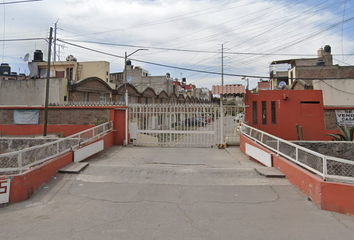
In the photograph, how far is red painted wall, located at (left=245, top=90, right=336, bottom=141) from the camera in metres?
11.6

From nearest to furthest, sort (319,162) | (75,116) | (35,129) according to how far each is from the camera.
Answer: (319,162) → (75,116) → (35,129)

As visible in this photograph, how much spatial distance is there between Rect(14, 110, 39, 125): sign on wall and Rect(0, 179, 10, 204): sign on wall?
9221 mm

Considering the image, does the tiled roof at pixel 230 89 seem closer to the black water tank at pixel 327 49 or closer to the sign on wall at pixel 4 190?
the sign on wall at pixel 4 190

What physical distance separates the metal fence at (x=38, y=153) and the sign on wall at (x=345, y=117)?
441 inches

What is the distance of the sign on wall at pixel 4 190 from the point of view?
4469 millimetres

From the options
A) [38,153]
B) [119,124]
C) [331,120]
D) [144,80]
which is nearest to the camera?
[38,153]

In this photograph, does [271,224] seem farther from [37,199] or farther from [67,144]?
[67,144]

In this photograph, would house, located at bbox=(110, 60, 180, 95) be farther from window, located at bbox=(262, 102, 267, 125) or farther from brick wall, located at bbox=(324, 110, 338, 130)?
brick wall, located at bbox=(324, 110, 338, 130)

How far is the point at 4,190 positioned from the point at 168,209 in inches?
121

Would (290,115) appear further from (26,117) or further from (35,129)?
Answer: (26,117)

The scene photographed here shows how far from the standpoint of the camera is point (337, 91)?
12.5 meters

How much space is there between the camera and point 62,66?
1016 inches

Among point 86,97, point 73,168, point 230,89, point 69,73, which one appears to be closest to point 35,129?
point 86,97

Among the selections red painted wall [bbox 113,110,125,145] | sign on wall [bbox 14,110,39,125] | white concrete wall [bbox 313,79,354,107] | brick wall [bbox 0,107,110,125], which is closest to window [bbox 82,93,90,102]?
sign on wall [bbox 14,110,39,125]
